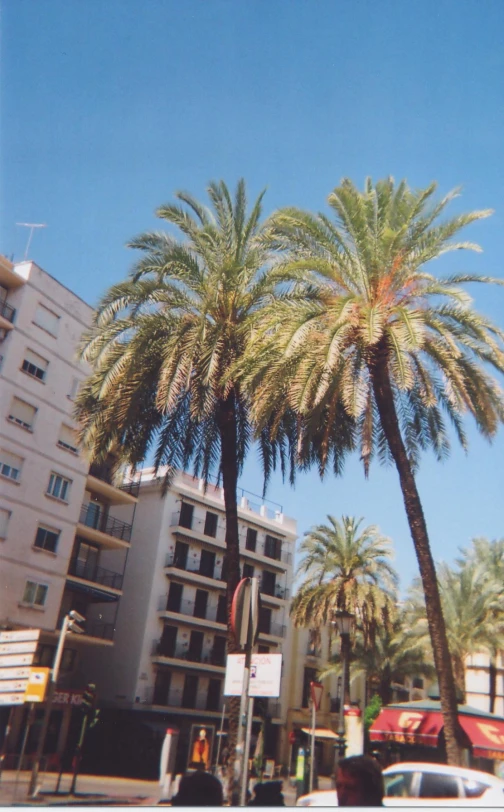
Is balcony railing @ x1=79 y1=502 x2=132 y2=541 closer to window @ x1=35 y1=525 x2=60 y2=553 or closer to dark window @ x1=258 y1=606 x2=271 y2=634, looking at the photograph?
window @ x1=35 y1=525 x2=60 y2=553

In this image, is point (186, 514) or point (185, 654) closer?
point (185, 654)

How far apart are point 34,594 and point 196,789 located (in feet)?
64.5

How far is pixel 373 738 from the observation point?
17.4 meters

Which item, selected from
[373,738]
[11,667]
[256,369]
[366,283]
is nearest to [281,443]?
[256,369]

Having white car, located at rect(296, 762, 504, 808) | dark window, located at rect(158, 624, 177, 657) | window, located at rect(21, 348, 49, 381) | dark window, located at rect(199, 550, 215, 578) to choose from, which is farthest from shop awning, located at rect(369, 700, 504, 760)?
dark window, located at rect(199, 550, 215, 578)

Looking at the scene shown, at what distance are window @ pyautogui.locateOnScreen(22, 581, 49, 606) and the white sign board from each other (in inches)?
682

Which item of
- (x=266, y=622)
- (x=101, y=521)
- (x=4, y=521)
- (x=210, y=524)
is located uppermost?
(x=210, y=524)

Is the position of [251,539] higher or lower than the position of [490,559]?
higher

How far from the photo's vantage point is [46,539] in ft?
73.9

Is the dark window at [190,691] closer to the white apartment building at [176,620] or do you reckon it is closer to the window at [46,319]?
the white apartment building at [176,620]

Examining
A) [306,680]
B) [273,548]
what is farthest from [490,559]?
[306,680]

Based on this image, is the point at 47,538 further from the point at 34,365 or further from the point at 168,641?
the point at 168,641

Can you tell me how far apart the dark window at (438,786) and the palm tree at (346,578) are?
20.4 metres

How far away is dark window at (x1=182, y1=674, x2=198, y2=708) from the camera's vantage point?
1264 inches
